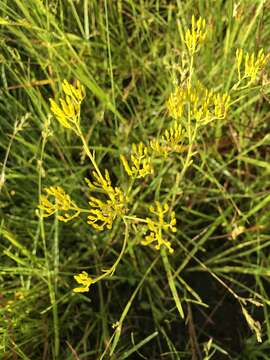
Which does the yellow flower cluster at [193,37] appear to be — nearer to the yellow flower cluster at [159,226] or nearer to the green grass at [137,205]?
the yellow flower cluster at [159,226]

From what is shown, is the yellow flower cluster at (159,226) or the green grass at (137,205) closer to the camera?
the yellow flower cluster at (159,226)

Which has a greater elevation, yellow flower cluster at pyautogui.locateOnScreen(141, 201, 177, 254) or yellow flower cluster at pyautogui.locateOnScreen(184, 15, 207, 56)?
yellow flower cluster at pyautogui.locateOnScreen(184, 15, 207, 56)

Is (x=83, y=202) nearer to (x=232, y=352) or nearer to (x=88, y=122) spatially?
(x=88, y=122)

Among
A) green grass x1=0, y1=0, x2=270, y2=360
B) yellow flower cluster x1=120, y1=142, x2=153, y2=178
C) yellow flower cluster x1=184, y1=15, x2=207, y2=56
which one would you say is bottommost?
green grass x1=0, y1=0, x2=270, y2=360

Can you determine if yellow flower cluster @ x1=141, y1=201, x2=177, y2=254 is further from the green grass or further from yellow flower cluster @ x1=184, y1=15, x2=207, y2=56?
the green grass

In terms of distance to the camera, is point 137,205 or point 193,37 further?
point 137,205

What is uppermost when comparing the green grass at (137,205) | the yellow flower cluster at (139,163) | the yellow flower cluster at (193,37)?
the yellow flower cluster at (193,37)

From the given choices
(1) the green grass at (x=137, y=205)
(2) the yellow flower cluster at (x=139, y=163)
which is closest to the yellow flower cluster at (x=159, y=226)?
(2) the yellow flower cluster at (x=139, y=163)

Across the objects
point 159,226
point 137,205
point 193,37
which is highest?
point 193,37

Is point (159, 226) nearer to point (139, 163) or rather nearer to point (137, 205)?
point (139, 163)

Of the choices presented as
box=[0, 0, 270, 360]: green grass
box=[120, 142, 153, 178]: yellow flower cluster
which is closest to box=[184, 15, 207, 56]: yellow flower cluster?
box=[120, 142, 153, 178]: yellow flower cluster

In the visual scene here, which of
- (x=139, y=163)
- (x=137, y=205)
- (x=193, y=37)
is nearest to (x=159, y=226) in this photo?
(x=139, y=163)

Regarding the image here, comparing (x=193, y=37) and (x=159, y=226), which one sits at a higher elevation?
(x=193, y=37)
